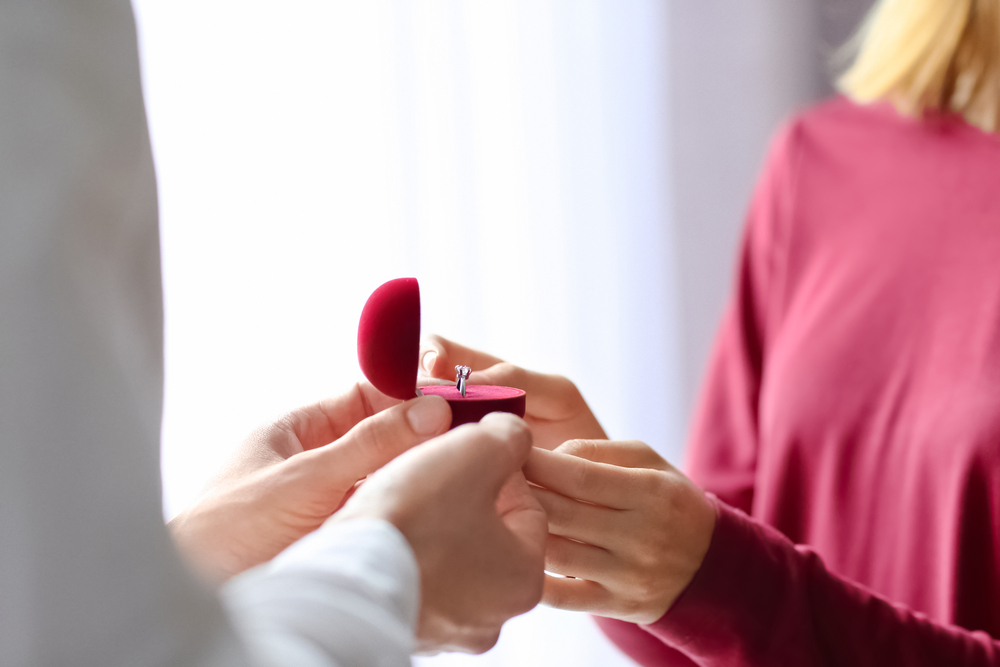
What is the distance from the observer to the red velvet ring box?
0.56 metres

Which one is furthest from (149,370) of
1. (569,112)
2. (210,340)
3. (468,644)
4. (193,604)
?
(569,112)

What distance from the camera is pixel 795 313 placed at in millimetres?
1028

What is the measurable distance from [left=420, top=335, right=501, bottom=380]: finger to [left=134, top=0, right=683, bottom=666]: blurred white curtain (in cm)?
9

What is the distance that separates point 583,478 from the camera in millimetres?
613

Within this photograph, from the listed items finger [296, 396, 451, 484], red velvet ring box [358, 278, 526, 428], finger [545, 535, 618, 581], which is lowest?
finger [545, 535, 618, 581]

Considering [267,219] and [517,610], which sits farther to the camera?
[267,219]

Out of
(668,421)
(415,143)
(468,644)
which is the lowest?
(668,421)

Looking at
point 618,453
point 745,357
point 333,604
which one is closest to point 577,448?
point 618,453

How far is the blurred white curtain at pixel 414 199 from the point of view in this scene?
101 centimetres

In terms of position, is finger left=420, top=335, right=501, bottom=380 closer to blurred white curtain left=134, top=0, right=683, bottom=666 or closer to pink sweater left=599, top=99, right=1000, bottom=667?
blurred white curtain left=134, top=0, right=683, bottom=666

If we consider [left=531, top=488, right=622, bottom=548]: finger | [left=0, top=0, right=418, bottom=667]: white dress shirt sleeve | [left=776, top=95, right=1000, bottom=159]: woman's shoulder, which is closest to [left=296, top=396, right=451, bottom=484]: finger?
[left=531, top=488, right=622, bottom=548]: finger

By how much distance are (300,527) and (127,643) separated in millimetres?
296

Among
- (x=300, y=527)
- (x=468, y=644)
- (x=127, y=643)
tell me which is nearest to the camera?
(x=127, y=643)

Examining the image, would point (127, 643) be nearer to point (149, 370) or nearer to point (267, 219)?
point (149, 370)
